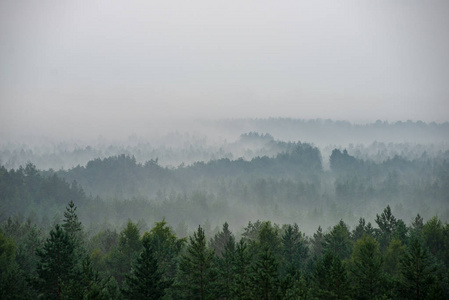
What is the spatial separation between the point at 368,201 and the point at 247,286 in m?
180

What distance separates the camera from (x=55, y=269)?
34750 millimetres

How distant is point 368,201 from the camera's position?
193750 millimetres

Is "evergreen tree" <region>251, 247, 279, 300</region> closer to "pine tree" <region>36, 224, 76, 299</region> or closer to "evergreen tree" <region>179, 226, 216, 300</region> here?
"evergreen tree" <region>179, 226, 216, 300</region>

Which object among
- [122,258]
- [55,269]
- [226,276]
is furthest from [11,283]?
[226,276]

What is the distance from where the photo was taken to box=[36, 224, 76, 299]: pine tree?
3438 centimetres

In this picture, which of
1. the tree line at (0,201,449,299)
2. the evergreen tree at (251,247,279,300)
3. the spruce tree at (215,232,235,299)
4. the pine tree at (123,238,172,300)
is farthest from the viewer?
the spruce tree at (215,232,235,299)

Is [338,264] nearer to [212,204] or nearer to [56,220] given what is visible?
[56,220]

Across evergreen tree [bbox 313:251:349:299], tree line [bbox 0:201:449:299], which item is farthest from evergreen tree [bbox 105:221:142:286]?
evergreen tree [bbox 313:251:349:299]

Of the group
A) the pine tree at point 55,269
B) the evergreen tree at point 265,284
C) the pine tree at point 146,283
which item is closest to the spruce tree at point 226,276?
the pine tree at point 146,283

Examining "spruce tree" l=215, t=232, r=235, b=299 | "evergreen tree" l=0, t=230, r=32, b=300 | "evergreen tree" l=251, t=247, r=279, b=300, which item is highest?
"evergreen tree" l=251, t=247, r=279, b=300

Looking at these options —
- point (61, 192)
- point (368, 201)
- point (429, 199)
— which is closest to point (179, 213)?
point (61, 192)

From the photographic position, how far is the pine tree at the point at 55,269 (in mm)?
34375

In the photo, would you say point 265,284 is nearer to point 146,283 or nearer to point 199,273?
point 199,273

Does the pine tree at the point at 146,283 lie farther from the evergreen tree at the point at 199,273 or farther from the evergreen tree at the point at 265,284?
the evergreen tree at the point at 265,284
